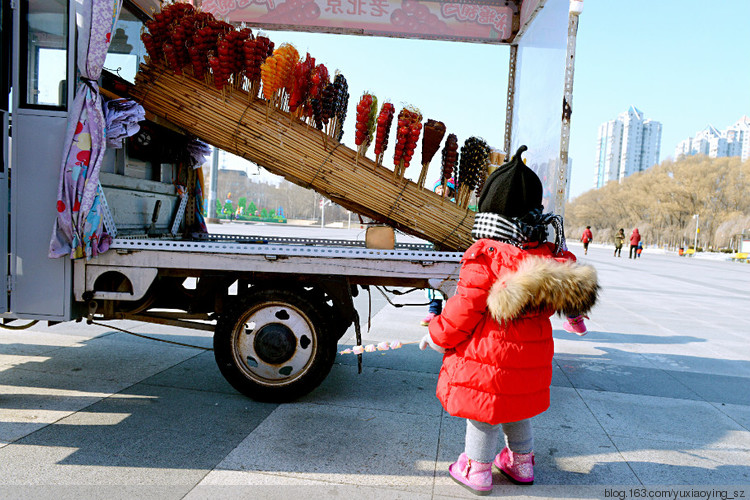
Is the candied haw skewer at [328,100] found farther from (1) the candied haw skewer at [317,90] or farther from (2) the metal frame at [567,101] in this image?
(2) the metal frame at [567,101]

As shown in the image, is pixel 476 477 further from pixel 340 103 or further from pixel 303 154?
pixel 340 103

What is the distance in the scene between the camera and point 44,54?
347 centimetres

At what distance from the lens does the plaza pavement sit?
9.15 ft

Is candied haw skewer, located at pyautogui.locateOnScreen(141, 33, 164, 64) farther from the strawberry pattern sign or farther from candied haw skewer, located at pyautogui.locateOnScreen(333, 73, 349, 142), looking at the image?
the strawberry pattern sign

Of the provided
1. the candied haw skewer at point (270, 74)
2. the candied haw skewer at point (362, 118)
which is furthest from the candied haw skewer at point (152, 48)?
the candied haw skewer at point (362, 118)

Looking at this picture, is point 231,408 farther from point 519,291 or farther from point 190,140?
point 190,140

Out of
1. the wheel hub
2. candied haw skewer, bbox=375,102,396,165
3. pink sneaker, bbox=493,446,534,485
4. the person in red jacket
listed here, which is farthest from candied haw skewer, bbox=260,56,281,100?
pink sneaker, bbox=493,446,534,485

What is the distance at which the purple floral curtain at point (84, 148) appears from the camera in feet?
11.1

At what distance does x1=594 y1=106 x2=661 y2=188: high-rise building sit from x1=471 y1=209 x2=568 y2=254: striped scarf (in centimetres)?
14507

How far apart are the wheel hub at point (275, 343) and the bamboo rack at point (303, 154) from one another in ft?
3.70

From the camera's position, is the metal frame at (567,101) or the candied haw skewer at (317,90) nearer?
the metal frame at (567,101)

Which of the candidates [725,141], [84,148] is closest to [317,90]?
[84,148]

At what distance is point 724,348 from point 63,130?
7703mm

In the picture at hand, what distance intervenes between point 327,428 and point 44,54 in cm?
321
